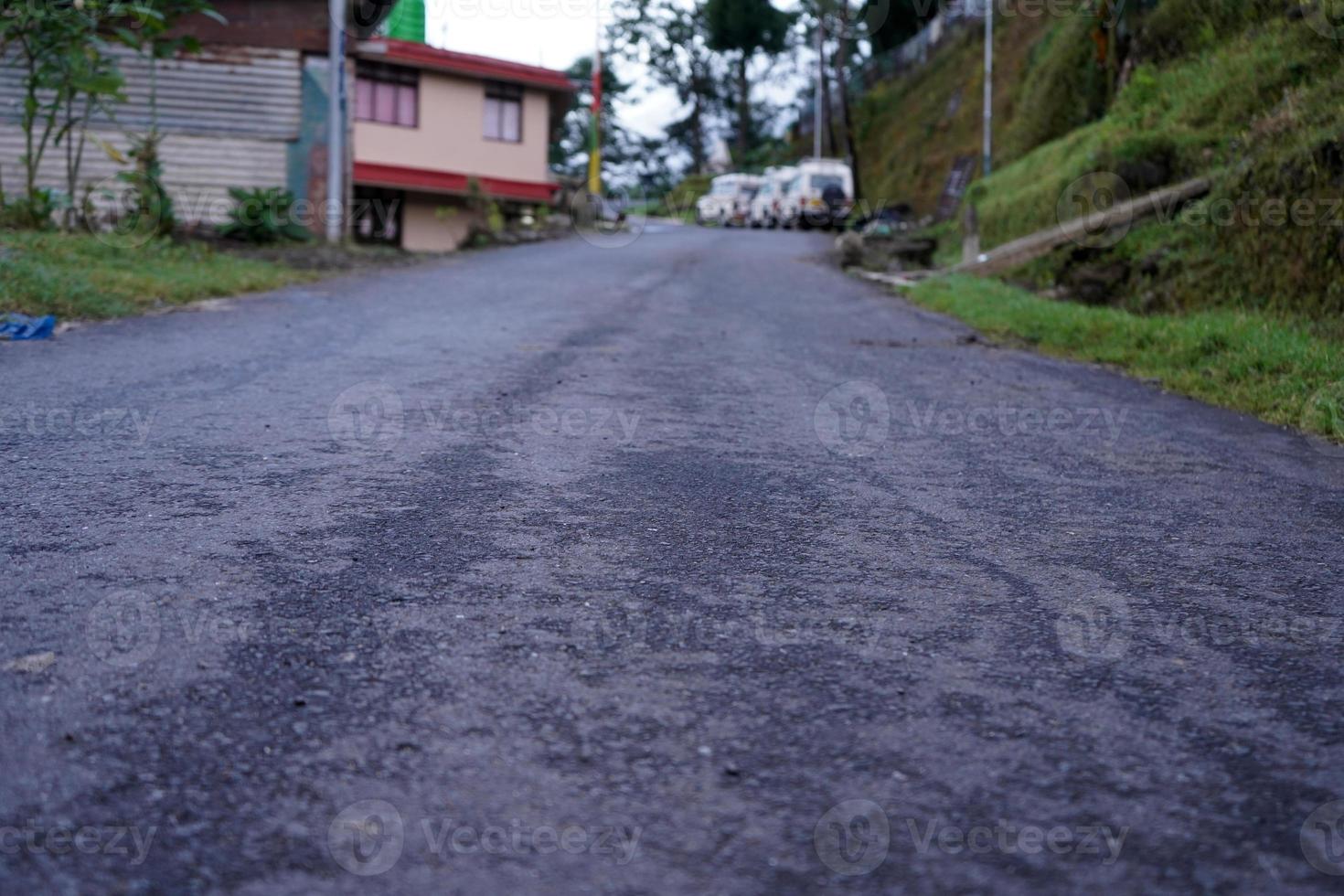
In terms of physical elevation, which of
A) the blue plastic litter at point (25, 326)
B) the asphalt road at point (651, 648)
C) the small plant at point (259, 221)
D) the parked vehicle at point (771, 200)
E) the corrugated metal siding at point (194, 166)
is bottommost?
the asphalt road at point (651, 648)

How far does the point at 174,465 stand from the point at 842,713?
3326mm

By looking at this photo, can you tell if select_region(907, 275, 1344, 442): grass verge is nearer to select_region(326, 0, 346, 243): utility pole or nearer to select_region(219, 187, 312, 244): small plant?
select_region(219, 187, 312, 244): small plant

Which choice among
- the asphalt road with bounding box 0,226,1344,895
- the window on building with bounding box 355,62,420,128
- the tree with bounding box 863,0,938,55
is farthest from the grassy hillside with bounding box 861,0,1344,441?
the tree with bounding box 863,0,938,55

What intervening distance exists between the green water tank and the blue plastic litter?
71.1ft

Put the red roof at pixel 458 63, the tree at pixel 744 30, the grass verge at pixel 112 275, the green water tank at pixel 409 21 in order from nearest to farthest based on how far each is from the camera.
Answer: the grass verge at pixel 112 275, the red roof at pixel 458 63, the green water tank at pixel 409 21, the tree at pixel 744 30

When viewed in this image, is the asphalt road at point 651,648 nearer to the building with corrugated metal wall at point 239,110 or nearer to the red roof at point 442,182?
the building with corrugated metal wall at point 239,110

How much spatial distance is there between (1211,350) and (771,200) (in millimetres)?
31070

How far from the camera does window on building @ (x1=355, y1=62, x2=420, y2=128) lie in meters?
26.2

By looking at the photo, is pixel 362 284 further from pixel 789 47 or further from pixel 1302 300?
pixel 789 47

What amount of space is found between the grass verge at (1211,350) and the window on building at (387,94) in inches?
700

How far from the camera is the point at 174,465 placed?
500 cm

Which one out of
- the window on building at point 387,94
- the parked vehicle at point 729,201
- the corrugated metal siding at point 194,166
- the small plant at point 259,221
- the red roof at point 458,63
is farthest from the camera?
the parked vehicle at point 729,201

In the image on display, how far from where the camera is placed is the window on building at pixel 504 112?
28188 millimetres

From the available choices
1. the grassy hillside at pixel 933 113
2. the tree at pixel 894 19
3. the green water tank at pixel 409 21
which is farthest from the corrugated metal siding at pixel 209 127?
the tree at pixel 894 19
